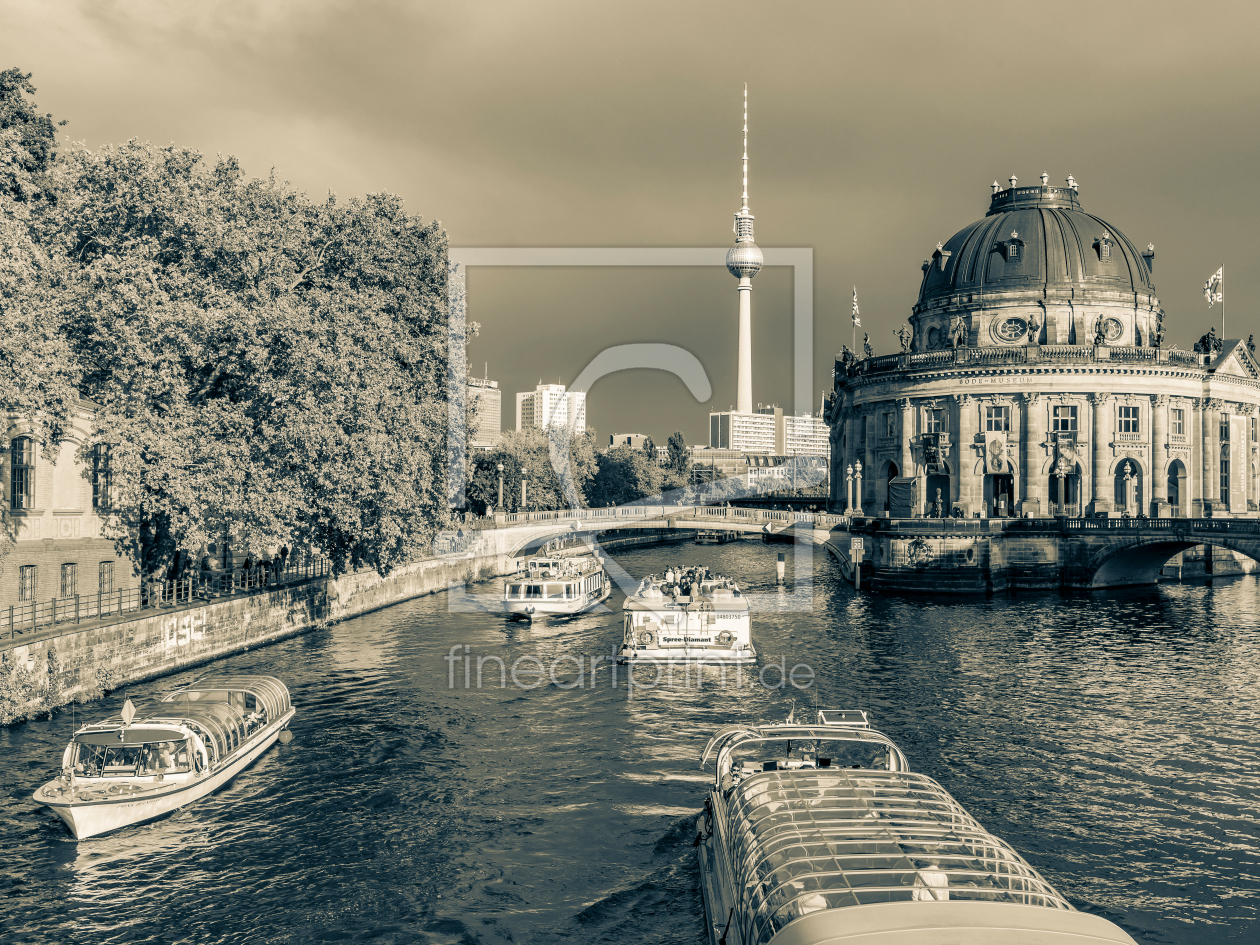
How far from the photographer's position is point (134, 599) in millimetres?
39469

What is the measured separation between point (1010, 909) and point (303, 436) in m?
35.3

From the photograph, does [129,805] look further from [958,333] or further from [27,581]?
[958,333]

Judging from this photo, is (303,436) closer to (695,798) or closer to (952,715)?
(695,798)

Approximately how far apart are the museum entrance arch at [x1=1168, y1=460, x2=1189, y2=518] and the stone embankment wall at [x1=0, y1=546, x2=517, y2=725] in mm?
75343

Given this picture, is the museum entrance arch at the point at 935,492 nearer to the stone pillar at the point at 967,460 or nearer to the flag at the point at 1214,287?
the stone pillar at the point at 967,460

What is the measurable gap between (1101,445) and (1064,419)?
396cm

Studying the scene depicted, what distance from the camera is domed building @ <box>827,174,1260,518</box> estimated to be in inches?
3415

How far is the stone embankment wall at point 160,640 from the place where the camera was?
29.6m

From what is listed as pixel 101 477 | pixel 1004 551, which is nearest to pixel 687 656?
pixel 101 477

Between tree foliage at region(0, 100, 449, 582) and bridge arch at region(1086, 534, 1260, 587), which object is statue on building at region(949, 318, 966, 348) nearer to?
bridge arch at region(1086, 534, 1260, 587)

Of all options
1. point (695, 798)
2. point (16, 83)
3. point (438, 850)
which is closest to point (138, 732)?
point (438, 850)

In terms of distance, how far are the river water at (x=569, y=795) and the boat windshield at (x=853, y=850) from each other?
12.1ft

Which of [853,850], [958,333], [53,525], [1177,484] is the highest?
[958,333]

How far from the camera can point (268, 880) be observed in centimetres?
1981
